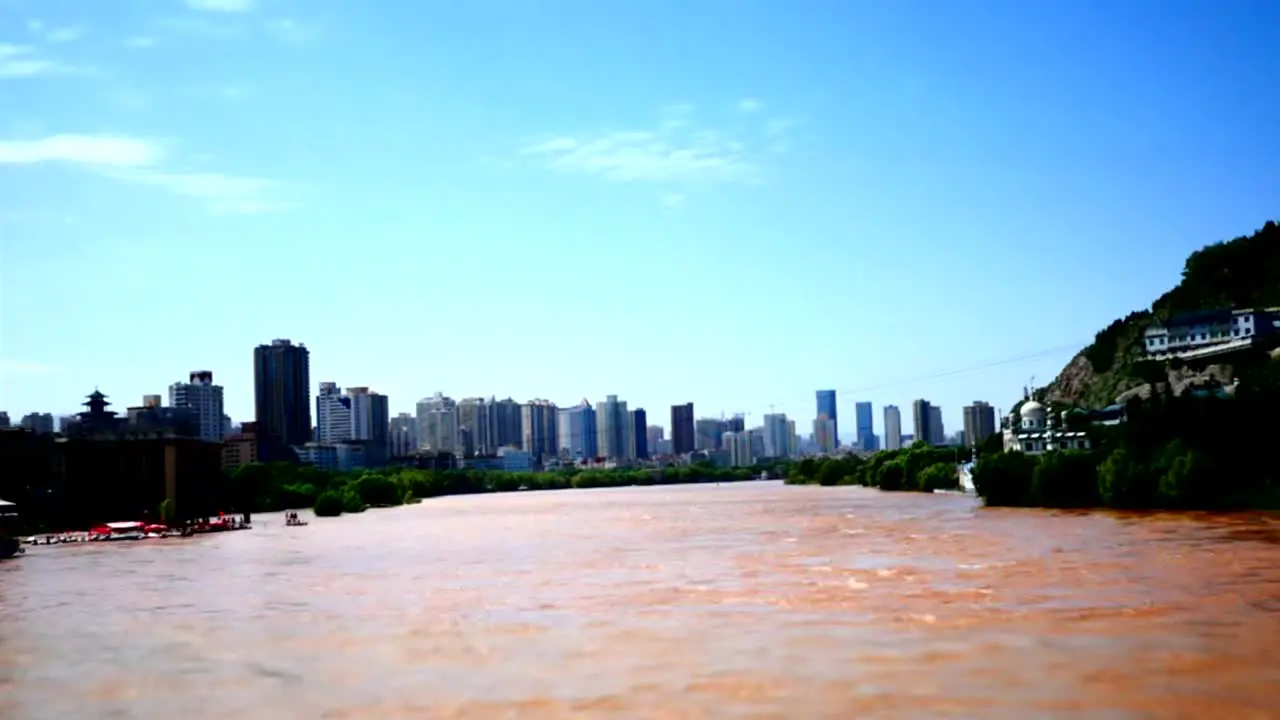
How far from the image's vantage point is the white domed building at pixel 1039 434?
302 ft

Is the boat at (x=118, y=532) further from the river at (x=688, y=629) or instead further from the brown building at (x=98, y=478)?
the river at (x=688, y=629)

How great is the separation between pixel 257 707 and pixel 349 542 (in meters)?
45.5

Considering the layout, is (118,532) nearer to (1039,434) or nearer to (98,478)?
(98,478)

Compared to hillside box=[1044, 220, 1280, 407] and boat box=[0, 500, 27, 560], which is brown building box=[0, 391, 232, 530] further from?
hillside box=[1044, 220, 1280, 407]

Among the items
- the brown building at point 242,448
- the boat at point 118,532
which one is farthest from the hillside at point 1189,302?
the brown building at point 242,448

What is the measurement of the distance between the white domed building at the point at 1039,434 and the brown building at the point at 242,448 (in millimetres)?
106820

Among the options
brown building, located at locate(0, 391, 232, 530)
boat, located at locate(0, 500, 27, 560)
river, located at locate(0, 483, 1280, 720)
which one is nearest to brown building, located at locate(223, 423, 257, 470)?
brown building, located at locate(0, 391, 232, 530)

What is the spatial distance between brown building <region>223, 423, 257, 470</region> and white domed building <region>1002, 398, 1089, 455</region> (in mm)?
106820

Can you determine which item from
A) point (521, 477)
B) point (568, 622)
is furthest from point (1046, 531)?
point (521, 477)

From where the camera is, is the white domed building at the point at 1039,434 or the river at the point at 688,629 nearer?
the river at the point at 688,629

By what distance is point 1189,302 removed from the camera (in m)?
130

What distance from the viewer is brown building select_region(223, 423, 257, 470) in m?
178

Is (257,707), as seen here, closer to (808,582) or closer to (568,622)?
(568,622)

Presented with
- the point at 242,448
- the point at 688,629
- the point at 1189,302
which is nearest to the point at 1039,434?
the point at 1189,302
